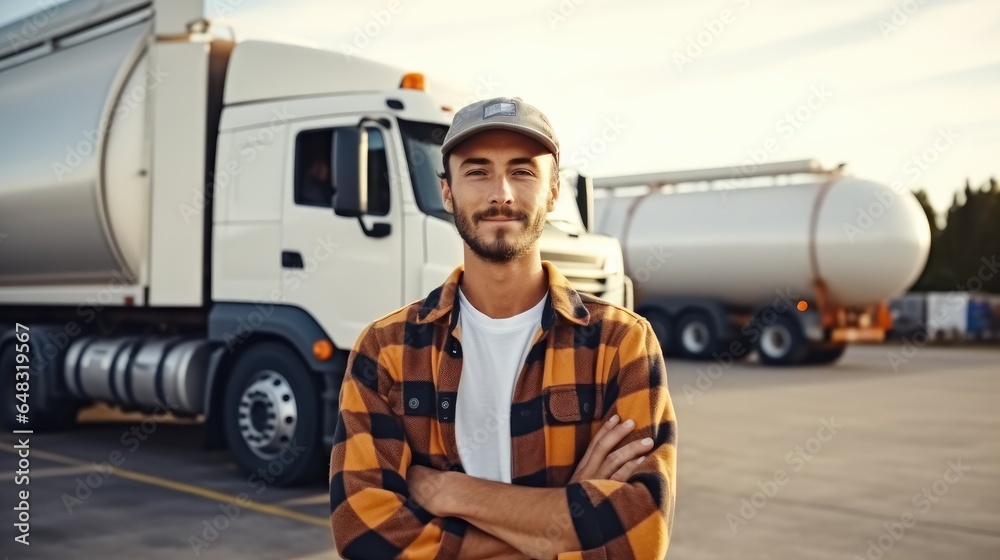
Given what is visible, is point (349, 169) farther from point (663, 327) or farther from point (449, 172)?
point (663, 327)

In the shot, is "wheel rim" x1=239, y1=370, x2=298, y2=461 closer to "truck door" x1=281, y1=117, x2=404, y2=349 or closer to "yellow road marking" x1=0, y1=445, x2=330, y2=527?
"yellow road marking" x1=0, y1=445, x2=330, y2=527

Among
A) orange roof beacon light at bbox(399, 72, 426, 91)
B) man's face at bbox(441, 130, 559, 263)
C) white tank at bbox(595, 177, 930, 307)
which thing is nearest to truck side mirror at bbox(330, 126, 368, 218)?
orange roof beacon light at bbox(399, 72, 426, 91)

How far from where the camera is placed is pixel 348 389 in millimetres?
2293

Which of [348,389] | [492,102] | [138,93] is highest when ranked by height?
[138,93]

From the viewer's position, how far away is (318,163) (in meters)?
6.77

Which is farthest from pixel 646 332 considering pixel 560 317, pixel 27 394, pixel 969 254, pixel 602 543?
pixel 969 254

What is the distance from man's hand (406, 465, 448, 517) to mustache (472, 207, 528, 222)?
1.96 ft

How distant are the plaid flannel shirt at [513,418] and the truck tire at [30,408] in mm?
7904

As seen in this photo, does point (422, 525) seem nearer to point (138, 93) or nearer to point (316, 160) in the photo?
point (316, 160)

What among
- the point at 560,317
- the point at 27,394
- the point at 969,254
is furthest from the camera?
the point at 969,254

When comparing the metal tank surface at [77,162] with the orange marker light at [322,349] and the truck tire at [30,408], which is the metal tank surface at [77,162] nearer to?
the truck tire at [30,408]

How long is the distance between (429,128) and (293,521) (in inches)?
110

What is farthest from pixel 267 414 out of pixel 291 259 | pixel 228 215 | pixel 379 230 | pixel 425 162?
pixel 425 162

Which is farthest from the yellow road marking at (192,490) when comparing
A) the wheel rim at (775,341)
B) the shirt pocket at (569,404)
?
the wheel rim at (775,341)
